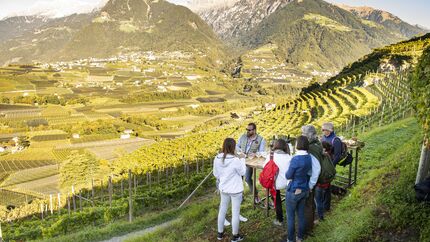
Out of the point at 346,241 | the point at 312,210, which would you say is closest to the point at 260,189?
the point at 312,210

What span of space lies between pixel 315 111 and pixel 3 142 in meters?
55.1

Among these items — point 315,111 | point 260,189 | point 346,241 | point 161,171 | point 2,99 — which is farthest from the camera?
point 2,99

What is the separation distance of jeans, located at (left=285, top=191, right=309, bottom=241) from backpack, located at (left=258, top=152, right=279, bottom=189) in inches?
19.0

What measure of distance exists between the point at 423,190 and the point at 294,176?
72.9 inches

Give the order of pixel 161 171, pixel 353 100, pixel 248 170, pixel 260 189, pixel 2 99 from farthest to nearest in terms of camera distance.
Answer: pixel 2 99
pixel 353 100
pixel 161 171
pixel 260 189
pixel 248 170

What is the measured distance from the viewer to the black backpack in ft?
17.0

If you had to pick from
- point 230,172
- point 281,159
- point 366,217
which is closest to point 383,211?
point 366,217

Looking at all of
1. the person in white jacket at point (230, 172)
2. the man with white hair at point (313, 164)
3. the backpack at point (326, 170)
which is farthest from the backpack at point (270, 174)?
the backpack at point (326, 170)

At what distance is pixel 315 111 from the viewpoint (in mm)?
36938

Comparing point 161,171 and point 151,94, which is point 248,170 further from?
point 151,94

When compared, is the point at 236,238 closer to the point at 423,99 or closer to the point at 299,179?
the point at 299,179

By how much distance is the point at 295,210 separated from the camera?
19.3 feet

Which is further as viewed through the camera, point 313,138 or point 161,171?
point 161,171

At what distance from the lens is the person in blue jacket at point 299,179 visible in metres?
5.57
